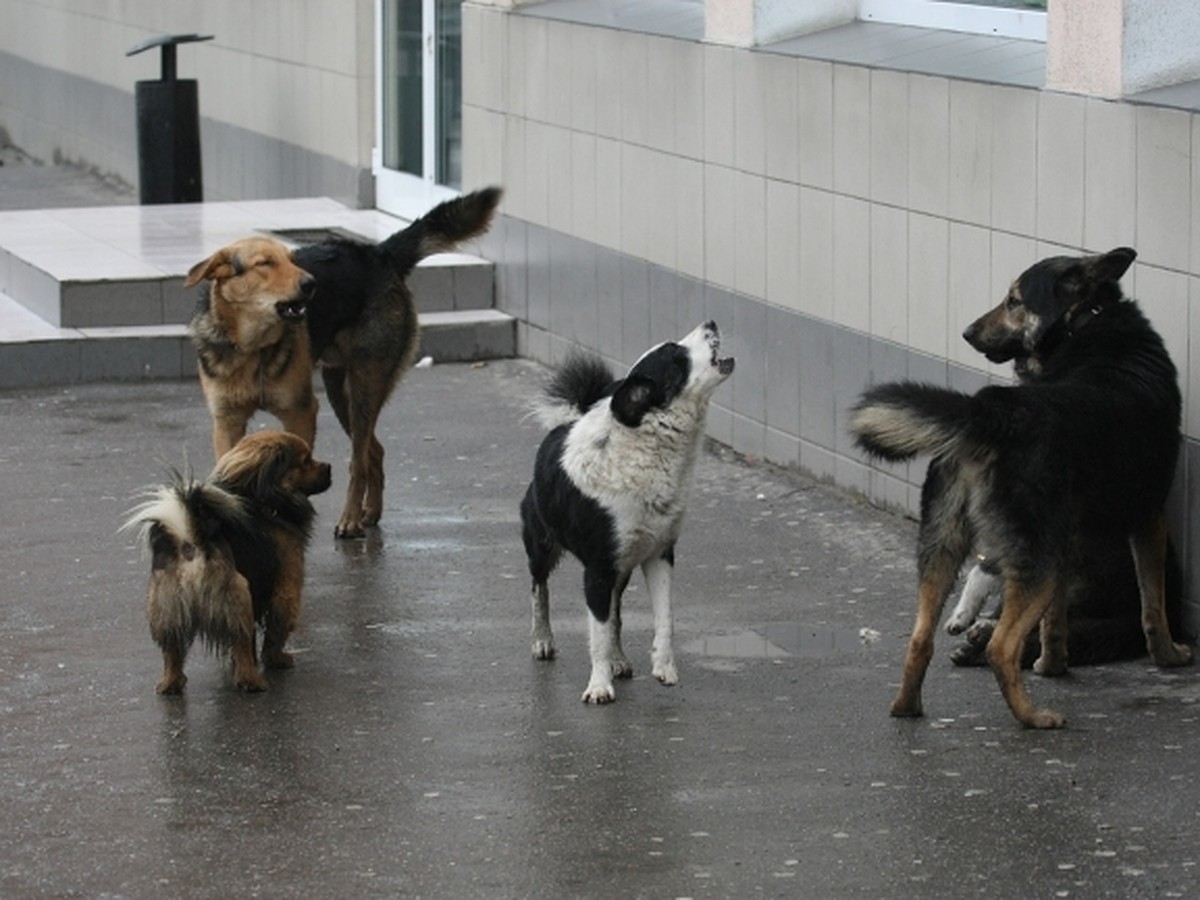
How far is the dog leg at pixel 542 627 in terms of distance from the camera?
24.1 ft

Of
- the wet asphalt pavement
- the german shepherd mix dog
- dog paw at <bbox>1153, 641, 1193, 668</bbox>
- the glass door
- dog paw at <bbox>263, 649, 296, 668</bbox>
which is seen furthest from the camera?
the glass door

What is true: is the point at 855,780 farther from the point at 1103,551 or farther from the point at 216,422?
the point at 216,422

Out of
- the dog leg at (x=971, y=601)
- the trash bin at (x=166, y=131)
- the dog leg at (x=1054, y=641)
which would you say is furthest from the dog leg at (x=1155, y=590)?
the trash bin at (x=166, y=131)

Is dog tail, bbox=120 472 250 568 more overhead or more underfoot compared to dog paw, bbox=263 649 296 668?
more overhead

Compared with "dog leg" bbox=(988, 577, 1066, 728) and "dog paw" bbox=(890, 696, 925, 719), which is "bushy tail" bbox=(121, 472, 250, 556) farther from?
"dog leg" bbox=(988, 577, 1066, 728)

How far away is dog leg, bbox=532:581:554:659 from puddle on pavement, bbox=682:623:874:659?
46cm

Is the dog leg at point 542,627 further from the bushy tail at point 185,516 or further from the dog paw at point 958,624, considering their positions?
the dog paw at point 958,624

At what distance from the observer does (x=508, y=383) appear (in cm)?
1240

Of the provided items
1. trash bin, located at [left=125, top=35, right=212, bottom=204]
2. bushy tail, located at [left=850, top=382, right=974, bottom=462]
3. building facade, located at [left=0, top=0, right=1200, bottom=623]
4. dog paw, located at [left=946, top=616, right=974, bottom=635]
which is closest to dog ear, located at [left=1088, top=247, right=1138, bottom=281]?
building facade, located at [left=0, top=0, right=1200, bottom=623]

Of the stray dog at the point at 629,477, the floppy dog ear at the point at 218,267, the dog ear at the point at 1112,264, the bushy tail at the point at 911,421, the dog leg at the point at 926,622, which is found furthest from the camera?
the floppy dog ear at the point at 218,267

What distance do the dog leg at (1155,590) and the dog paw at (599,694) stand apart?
5.46ft

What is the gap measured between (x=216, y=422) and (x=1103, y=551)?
346cm

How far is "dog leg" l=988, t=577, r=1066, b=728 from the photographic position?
255 inches

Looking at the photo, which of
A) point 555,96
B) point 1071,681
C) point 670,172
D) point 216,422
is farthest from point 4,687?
point 555,96
